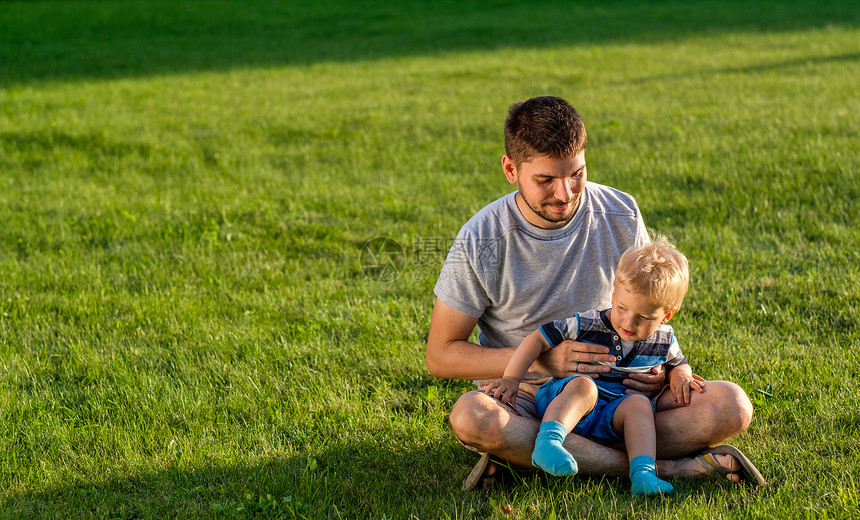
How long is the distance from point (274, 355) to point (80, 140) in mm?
6818

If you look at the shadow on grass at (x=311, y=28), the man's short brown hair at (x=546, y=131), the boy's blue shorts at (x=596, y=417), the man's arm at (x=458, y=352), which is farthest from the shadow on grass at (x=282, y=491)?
the shadow on grass at (x=311, y=28)

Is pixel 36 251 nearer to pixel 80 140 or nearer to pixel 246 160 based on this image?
pixel 246 160

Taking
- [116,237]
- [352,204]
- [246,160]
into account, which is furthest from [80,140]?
[352,204]

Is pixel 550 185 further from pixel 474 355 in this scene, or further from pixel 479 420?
pixel 479 420

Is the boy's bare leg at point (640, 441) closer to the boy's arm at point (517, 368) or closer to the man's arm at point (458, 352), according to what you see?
the boy's arm at point (517, 368)

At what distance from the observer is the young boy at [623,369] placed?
3469mm

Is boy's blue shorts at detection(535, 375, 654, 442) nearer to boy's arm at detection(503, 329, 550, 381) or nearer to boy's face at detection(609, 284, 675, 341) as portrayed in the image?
boy's arm at detection(503, 329, 550, 381)

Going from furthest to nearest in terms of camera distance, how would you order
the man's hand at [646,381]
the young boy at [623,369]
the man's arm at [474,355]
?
1. the man's hand at [646,381]
2. the man's arm at [474,355]
3. the young boy at [623,369]

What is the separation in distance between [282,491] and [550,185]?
189 cm

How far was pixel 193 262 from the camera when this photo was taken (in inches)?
266

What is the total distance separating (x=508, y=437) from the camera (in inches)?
142

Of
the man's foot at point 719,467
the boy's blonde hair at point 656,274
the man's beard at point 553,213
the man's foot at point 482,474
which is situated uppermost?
the man's beard at point 553,213

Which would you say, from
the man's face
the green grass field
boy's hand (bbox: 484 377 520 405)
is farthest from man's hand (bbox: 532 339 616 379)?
the man's face

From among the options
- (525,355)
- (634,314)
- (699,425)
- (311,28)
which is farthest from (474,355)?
(311,28)
